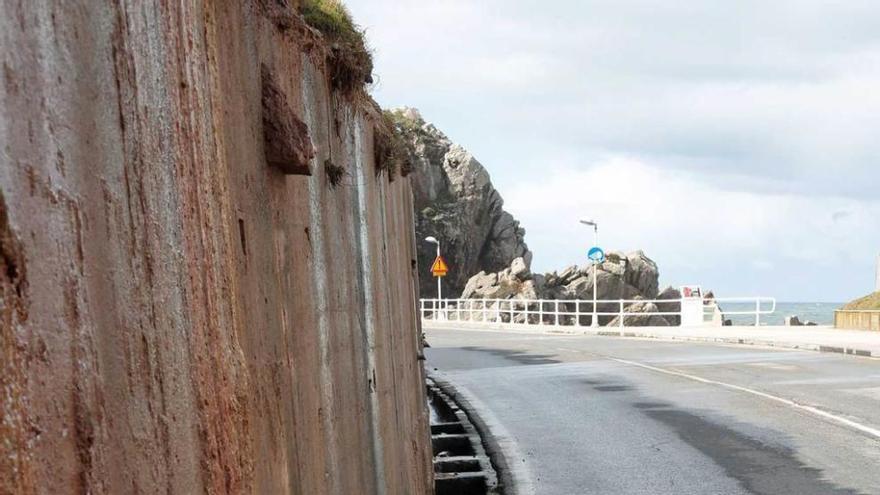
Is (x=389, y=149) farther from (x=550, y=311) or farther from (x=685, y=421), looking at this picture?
(x=550, y=311)

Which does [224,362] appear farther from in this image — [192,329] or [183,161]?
[183,161]

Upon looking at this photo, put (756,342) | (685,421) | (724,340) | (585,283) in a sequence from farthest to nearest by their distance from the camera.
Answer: (585,283)
(724,340)
(756,342)
(685,421)

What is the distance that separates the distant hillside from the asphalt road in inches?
587

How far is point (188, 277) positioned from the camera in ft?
10.3

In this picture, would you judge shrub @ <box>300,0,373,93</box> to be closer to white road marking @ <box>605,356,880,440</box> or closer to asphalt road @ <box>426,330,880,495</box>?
asphalt road @ <box>426,330,880,495</box>

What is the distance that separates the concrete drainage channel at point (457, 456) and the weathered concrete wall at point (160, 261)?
468cm

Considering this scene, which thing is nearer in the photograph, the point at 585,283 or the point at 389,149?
the point at 389,149

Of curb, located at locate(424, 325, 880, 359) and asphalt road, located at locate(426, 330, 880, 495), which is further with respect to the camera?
curb, located at locate(424, 325, 880, 359)

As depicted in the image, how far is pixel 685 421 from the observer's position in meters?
13.3

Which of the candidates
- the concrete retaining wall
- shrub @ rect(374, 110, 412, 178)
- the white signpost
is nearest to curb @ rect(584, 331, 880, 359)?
the white signpost

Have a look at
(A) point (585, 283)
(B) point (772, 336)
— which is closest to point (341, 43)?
(B) point (772, 336)

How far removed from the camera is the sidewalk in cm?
2438

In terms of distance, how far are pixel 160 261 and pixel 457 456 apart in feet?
30.6

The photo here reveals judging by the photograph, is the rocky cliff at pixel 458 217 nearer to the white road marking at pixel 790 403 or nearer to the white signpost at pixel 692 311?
the white signpost at pixel 692 311
